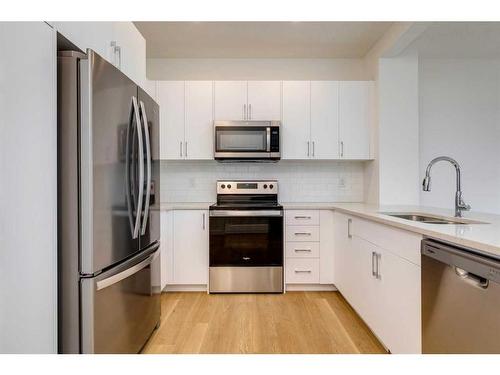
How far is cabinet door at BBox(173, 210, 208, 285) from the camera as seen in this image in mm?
3121

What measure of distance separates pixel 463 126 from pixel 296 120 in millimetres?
1872

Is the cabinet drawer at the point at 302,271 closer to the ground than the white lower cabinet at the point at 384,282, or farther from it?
closer to the ground

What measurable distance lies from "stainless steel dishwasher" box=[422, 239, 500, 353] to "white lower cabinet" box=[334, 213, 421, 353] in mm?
96

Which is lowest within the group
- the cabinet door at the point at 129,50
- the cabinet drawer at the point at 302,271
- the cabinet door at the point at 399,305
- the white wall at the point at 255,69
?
the cabinet drawer at the point at 302,271

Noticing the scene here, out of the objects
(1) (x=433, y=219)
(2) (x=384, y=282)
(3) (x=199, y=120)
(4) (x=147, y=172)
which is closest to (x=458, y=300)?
(2) (x=384, y=282)

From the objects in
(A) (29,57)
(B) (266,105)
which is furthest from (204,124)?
(A) (29,57)

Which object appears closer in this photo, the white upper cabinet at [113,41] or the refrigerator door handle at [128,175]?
the white upper cabinet at [113,41]

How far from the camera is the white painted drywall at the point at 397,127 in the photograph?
3.20m

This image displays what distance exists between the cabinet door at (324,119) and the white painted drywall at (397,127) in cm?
43

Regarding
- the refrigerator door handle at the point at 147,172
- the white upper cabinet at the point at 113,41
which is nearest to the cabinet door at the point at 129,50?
the white upper cabinet at the point at 113,41

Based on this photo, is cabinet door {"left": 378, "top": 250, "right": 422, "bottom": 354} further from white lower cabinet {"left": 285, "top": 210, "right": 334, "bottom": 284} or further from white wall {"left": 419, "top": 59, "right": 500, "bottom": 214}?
white wall {"left": 419, "top": 59, "right": 500, "bottom": 214}

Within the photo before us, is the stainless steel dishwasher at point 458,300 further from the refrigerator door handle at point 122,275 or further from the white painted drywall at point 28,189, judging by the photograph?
the white painted drywall at point 28,189

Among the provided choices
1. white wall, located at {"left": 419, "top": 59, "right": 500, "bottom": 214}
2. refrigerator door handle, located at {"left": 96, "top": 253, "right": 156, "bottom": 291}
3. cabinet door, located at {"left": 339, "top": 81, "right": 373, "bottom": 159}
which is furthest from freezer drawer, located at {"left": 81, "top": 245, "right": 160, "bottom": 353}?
white wall, located at {"left": 419, "top": 59, "right": 500, "bottom": 214}

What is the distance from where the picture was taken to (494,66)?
3514 millimetres
